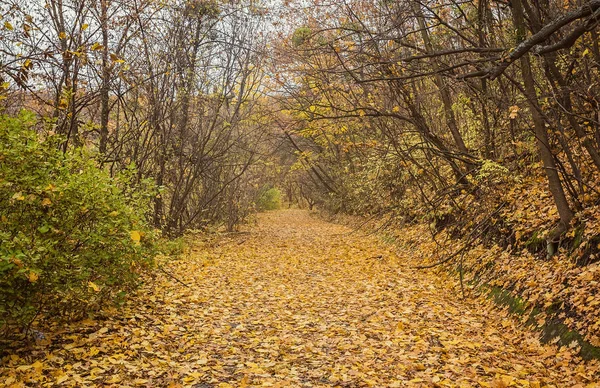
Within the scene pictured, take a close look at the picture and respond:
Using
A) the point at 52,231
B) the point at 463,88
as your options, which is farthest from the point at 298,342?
the point at 463,88

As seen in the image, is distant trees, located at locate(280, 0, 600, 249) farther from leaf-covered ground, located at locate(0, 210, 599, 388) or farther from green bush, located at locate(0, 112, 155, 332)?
green bush, located at locate(0, 112, 155, 332)

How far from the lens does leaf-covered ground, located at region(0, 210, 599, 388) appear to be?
14.8 feet

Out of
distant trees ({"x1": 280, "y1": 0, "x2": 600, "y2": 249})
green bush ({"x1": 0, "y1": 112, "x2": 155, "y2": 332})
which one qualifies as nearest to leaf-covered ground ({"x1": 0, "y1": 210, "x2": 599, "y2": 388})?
green bush ({"x1": 0, "y1": 112, "x2": 155, "y2": 332})

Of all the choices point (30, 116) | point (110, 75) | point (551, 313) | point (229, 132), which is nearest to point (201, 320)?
point (30, 116)

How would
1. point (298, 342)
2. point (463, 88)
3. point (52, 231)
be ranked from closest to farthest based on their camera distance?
point (52, 231), point (298, 342), point (463, 88)

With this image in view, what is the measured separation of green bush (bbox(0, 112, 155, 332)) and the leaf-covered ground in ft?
1.56

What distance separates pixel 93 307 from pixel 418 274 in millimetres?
6304

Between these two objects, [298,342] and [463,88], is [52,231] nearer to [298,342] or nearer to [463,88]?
[298,342]

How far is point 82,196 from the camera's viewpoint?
4961 mm

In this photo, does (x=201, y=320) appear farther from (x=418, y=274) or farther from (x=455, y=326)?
(x=418, y=274)

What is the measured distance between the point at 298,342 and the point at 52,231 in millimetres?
3044

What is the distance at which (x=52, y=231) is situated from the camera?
4.63 m

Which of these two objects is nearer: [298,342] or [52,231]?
[52,231]

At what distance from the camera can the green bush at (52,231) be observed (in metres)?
4.21
